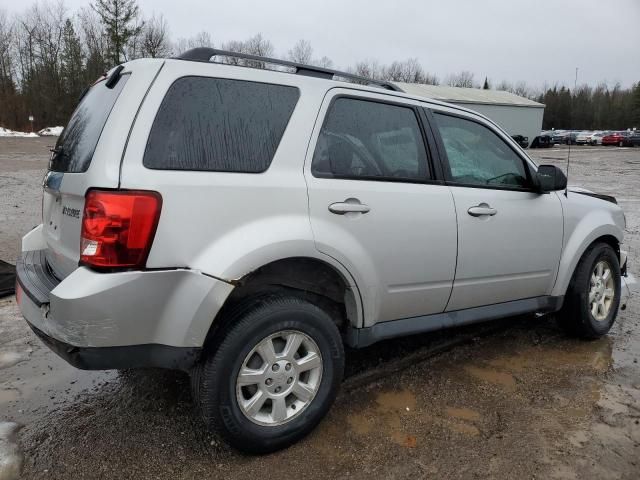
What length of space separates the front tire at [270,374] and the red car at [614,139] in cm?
5448

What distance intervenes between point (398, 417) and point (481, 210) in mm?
1384

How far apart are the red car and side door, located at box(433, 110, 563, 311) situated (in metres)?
52.7

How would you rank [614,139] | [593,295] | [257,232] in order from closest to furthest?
[257,232] → [593,295] → [614,139]

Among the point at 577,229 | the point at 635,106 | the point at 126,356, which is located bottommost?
the point at 126,356

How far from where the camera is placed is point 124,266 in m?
2.25

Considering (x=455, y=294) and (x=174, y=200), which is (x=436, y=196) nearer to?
(x=455, y=294)

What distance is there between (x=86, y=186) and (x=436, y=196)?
194cm

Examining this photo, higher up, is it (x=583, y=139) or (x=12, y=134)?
(x=583, y=139)

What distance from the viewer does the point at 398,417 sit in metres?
3.07

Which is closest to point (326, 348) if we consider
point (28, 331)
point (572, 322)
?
point (572, 322)

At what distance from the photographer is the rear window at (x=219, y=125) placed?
2.39 m

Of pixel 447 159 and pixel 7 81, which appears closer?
pixel 447 159

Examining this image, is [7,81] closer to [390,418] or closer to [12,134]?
[12,134]

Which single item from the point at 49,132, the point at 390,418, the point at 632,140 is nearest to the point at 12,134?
the point at 49,132
